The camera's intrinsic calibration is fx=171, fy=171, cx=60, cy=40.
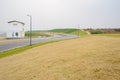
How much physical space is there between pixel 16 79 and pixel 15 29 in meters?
59.5

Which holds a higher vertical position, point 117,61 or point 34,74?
point 117,61

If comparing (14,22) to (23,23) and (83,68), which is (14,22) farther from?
(83,68)

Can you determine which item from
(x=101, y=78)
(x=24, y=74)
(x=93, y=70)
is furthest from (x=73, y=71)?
(x=24, y=74)

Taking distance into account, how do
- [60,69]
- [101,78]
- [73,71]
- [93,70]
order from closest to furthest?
[101,78] → [93,70] → [73,71] → [60,69]

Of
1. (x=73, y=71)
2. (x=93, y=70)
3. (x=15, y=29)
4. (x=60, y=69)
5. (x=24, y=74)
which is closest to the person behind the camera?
(x=93, y=70)

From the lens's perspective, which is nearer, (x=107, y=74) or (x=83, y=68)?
(x=107, y=74)

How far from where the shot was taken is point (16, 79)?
12.6 metres

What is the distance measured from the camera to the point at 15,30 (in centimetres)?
6950

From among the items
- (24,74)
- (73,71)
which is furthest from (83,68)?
(24,74)

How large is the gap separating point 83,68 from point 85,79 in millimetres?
1677

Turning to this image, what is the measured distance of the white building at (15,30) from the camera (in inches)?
2721

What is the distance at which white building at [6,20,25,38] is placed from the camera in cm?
6912

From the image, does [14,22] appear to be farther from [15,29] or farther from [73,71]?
[73,71]

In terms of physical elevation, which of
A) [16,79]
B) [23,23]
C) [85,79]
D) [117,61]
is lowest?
[16,79]
